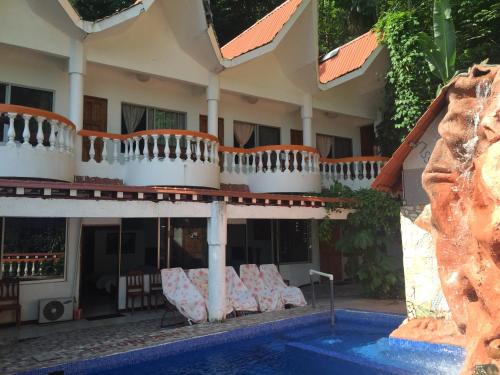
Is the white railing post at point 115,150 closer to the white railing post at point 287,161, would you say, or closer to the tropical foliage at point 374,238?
the white railing post at point 287,161

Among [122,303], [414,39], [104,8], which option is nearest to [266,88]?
[414,39]

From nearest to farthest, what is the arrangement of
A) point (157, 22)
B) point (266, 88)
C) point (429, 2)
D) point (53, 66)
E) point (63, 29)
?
1. point (63, 29)
2. point (53, 66)
3. point (157, 22)
4. point (266, 88)
5. point (429, 2)

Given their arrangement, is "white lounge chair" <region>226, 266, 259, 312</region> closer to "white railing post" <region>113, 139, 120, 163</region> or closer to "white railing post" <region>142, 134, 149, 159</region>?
"white railing post" <region>142, 134, 149, 159</region>

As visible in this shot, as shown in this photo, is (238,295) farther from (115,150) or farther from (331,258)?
(331,258)

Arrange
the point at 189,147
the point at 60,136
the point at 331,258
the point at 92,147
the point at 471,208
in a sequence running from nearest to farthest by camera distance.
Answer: the point at 471,208, the point at 60,136, the point at 92,147, the point at 189,147, the point at 331,258

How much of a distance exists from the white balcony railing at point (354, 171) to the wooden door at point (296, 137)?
1742mm

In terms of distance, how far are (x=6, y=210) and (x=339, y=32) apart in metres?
19.3

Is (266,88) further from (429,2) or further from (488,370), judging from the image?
(488,370)

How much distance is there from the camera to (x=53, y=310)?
29.4 feet

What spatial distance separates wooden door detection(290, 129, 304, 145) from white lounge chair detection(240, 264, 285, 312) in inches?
214

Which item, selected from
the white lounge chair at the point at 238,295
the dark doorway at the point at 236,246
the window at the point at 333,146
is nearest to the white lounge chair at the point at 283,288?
the white lounge chair at the point at 238,295

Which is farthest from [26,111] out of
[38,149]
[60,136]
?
[60,136]

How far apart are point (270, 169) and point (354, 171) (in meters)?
2.88

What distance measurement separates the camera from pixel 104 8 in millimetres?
16281
